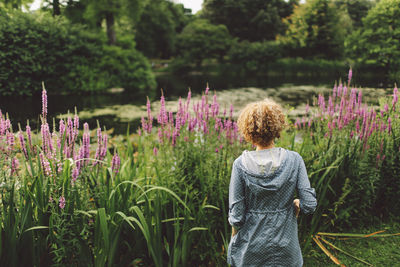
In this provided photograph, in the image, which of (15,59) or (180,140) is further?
(15,59)

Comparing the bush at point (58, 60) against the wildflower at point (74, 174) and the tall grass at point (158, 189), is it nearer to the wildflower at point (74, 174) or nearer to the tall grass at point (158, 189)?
the tall grass at point (158, 189)

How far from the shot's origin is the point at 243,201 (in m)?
2.01

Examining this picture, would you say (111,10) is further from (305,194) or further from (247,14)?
(247,14)

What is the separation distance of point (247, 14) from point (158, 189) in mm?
49243

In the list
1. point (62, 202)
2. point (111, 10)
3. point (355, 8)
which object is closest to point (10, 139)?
point (62, 202)

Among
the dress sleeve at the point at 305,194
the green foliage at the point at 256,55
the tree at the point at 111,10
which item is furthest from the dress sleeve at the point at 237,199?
the green foliage at the point at 256,55

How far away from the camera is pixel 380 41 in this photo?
18.3m

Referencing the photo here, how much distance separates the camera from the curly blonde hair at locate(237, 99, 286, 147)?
78.1 inches

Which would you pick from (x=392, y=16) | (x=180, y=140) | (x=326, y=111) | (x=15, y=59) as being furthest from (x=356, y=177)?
(x=15, y=59)

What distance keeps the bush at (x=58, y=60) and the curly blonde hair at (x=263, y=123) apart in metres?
17.2

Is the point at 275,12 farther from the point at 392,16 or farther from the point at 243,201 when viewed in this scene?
the point at 243,201

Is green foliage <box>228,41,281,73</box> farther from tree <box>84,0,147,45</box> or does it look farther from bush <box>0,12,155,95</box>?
bush <box>0,12,155,95</box>

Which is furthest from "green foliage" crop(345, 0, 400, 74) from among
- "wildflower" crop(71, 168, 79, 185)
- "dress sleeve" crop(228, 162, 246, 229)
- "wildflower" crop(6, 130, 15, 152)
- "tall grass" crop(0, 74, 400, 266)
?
"wildflower" crop(6, 130, 15, 152)

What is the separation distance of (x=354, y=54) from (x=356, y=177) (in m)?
23.8
